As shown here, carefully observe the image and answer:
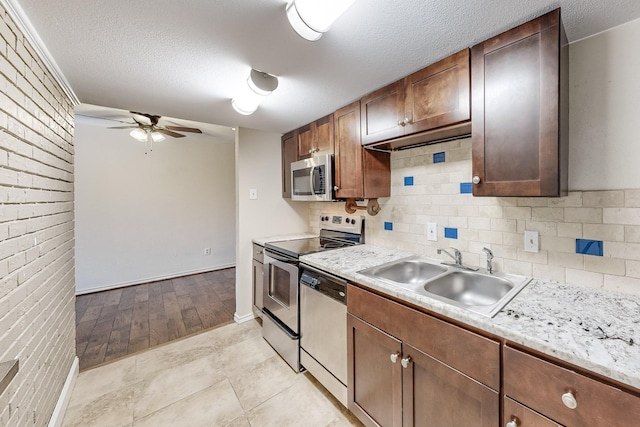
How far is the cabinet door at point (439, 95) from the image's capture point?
1287 millimetres

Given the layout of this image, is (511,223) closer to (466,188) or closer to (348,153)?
(466,188)

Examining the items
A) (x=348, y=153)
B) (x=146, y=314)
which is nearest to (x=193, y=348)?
(x=146, y=314)

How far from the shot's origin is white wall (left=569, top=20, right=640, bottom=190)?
1.08 meters

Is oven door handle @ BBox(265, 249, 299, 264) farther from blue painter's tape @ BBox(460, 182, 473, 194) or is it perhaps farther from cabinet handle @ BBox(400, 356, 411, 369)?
blue painter's tape @ BBox(460, 182, 473, 194)

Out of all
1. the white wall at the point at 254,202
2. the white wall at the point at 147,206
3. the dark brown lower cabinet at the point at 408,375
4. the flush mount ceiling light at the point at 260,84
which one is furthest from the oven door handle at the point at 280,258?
the white wall at the point at 147,206

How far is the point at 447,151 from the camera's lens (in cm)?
168

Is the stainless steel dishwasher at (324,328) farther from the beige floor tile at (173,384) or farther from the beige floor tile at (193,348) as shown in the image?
the beige floor tile at (193,348)

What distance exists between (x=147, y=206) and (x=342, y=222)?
3.21 metres

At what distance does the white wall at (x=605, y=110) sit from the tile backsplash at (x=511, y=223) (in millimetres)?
93

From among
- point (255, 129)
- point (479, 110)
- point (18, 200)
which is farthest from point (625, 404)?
point (255, 129)

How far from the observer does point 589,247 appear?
3.88ft

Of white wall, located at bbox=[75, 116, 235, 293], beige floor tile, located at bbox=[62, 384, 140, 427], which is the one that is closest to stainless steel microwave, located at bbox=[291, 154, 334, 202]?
beige floor tile, located at bbox=[62, 384, 140, 427]

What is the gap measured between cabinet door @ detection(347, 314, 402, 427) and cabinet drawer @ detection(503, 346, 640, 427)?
0.47 meters

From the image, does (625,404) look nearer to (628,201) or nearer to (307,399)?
(628,201)
